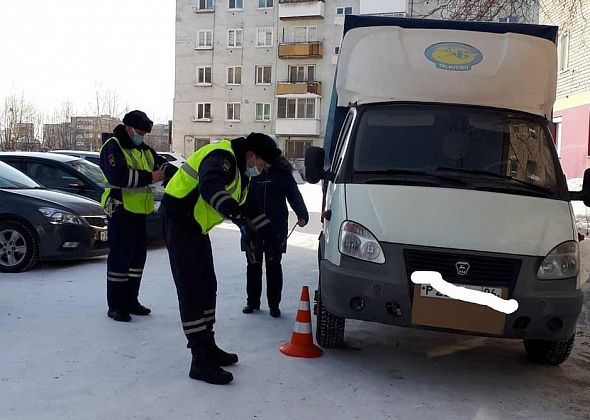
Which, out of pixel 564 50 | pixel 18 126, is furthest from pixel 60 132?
pixel 564 50

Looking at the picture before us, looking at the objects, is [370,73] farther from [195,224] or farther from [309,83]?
[309,83]

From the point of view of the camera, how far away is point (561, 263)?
4.32 meters

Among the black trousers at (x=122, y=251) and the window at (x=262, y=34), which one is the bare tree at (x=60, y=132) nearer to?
the window at (x=262, y=34)

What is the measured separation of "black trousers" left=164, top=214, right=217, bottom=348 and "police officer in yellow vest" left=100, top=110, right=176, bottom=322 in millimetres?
1408

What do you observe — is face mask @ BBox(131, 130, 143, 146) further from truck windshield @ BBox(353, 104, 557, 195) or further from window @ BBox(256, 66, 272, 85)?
window @ BBox(256, 66, 272, 85)

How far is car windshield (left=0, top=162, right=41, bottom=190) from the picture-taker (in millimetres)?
8202

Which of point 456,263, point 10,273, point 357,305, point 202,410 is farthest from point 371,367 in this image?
point 10,273

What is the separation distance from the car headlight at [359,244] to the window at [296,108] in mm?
40576

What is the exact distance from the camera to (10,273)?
7609mm

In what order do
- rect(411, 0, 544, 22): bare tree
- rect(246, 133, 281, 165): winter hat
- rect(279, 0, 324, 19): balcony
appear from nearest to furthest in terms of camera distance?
rect(246, 133, 281, 165): winter hat < rect(411, 0, 544, 22): bare tree < rect(279, 0, 324, 19): balcony

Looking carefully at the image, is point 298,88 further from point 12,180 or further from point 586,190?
point 586,190

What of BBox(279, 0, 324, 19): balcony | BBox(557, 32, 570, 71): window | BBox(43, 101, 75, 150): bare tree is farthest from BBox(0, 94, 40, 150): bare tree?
BBox(557, 32, 570, 71): window

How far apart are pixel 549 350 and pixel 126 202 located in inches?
149

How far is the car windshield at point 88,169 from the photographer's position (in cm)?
1016
